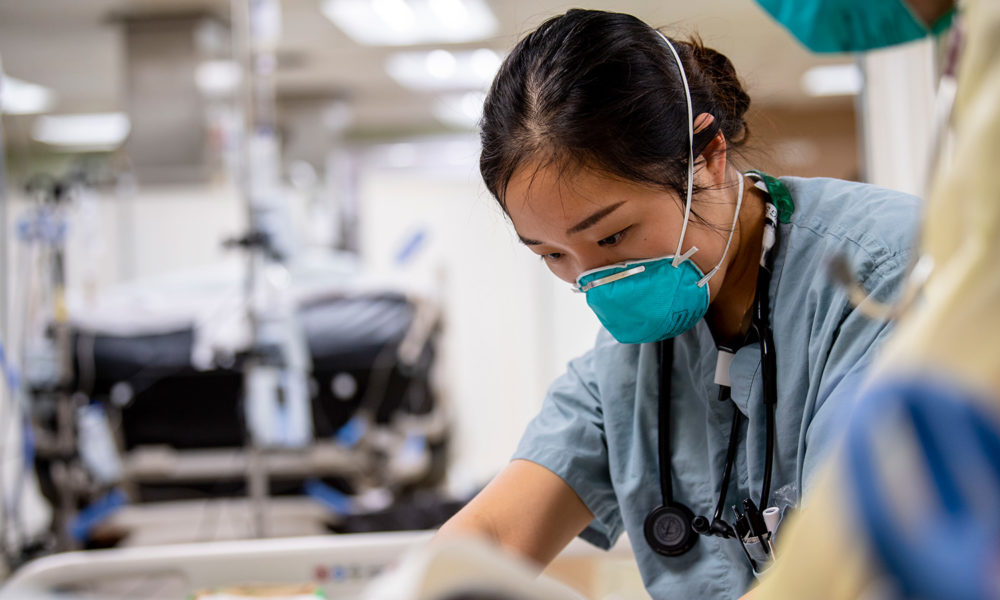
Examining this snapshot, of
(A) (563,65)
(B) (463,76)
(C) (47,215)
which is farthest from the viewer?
(B) (463,76)

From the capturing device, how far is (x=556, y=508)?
1.19m

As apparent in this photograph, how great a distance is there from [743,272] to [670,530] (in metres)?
0.36

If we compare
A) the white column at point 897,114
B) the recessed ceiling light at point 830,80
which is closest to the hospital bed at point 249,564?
the white column at point 897,114

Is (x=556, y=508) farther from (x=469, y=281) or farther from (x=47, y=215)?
(x=469, y=281)

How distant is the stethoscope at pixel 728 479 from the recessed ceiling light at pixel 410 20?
15.3ft

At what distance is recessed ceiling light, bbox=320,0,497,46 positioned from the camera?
18.0 feet

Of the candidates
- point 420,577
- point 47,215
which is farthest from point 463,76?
point 420,577

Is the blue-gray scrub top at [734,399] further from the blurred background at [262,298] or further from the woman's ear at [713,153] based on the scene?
the blurred background at [262,298]

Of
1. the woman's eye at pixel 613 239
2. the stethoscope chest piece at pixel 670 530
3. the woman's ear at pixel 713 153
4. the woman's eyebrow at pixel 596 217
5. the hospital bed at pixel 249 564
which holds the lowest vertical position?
the hospital bed at pixel 249 564

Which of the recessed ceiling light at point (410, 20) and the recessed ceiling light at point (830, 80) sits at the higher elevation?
the recessed ceiling light at point (410, 20)

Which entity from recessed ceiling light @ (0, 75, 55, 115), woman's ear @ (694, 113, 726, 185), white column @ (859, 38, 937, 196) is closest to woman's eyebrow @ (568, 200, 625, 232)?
woman's ear @ (694, 113, 726, 185)

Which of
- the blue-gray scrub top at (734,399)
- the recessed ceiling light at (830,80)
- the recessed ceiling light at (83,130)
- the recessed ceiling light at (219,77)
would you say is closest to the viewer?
the blue-gray scrub top at (734,399)

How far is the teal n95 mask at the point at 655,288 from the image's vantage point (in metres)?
1.02

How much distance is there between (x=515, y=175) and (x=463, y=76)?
652 cm
